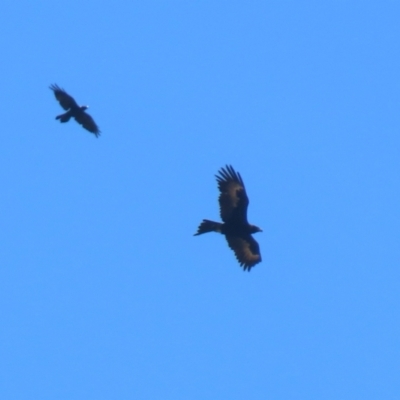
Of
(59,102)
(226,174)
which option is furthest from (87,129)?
(226,174)

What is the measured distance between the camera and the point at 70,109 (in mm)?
36906

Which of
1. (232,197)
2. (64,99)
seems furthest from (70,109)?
(232,197)

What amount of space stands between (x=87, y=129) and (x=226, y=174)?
8643 mm

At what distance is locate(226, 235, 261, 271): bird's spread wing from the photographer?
31125 millimetres

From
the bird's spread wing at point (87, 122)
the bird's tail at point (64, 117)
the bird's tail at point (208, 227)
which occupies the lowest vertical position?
the bird's tail at point (208, 227)

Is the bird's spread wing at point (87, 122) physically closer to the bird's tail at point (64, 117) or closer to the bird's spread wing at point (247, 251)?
the bird's tail at point (64, 117)

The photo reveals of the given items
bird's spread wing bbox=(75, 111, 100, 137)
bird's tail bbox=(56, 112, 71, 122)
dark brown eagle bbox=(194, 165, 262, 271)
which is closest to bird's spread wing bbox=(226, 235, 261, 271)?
dark brown eagle bbox=(194, 165, 262, 271)

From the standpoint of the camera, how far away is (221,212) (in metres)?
30.5

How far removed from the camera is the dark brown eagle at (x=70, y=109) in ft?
120

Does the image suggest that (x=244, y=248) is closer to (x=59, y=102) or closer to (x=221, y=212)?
(x=221, y=212)

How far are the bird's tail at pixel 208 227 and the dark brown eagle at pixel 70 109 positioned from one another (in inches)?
307

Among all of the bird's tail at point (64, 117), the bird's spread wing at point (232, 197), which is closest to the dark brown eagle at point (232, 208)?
the bird's spread wing at point (232, 197)

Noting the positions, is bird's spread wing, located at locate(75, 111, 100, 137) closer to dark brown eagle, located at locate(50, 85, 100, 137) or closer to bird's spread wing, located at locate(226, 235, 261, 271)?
dark brown eagle, located at locate(50, 85, 100, 137)

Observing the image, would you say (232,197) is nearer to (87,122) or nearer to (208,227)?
(208,227)
